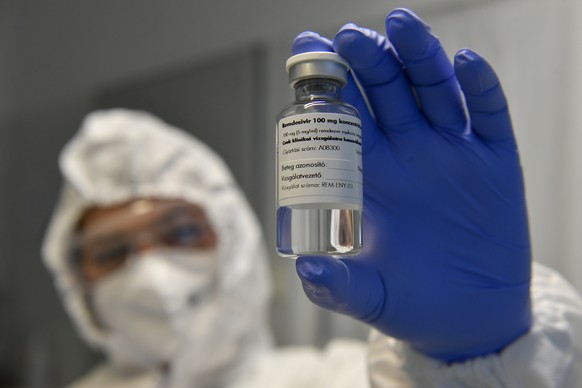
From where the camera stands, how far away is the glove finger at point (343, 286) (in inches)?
21.3

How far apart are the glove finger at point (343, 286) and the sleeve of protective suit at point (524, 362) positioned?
0.46ft

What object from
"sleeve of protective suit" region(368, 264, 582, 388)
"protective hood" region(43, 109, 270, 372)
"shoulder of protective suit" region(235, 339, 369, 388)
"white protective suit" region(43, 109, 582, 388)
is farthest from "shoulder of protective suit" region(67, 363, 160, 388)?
"sleeve of protective suit" region(368, 264, 582, 388)

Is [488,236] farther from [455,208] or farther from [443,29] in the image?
[443,29]

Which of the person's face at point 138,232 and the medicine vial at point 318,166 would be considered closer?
the medicine vial at point 318,166

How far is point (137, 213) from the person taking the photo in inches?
54.8

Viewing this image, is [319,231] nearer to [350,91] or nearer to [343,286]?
[343,286]

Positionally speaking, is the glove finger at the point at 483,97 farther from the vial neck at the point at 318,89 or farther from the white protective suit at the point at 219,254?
the white protective suit at the point at 219,254

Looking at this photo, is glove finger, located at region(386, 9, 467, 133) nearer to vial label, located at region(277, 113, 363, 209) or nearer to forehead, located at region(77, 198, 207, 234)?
vial label, located at region(277, 113, 363, 209)

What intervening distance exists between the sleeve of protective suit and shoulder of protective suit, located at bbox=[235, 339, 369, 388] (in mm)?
279

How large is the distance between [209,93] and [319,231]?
1.38 meters

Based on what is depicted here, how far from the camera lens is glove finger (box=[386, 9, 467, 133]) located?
0.58 m

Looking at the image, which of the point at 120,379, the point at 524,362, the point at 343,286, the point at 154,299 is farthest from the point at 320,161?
the point at 120,379

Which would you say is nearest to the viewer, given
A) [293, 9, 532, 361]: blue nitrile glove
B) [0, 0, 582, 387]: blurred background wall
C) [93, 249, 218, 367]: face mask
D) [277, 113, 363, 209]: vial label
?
[277, 113, 363, 209]: vial label

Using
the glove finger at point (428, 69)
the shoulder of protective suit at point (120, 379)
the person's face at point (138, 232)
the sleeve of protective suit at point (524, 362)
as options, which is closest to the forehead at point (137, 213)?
the person's face at point (138, 232)
